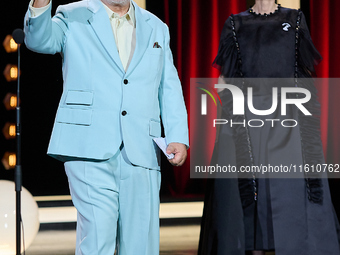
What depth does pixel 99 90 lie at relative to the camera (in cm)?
211

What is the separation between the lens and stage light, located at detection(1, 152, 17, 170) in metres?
5.42

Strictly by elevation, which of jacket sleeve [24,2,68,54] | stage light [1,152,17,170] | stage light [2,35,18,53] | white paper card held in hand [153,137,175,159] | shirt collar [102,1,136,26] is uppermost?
stage light [2,35,18,53]

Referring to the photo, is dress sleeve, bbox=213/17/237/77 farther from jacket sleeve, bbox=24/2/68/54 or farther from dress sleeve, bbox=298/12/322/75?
jacket sleeve, bbox=24/2/68/54

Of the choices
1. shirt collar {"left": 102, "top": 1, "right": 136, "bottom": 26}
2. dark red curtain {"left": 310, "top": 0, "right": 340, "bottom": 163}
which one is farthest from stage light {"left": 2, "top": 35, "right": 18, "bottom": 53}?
shirt collar {"left": 102, "top": 1, "right": 136, "bottom": 26}

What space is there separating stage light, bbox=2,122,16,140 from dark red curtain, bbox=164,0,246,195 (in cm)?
176

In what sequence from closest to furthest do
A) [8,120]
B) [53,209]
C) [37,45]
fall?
[37,45]
[53,209]
[8,120]

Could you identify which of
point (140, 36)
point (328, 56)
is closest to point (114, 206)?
point (140, 36)

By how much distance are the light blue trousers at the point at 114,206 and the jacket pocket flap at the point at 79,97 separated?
8.9 inches

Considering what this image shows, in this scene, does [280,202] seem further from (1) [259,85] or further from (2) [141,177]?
(2) [141,177]

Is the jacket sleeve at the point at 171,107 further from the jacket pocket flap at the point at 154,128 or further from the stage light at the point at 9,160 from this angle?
the stage light at the point at 9,160

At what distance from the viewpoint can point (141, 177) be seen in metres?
2.15

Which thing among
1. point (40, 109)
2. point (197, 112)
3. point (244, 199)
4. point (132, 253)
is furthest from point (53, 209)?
point (132, 253)

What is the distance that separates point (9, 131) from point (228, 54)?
3262 mm

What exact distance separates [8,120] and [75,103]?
148 inches
